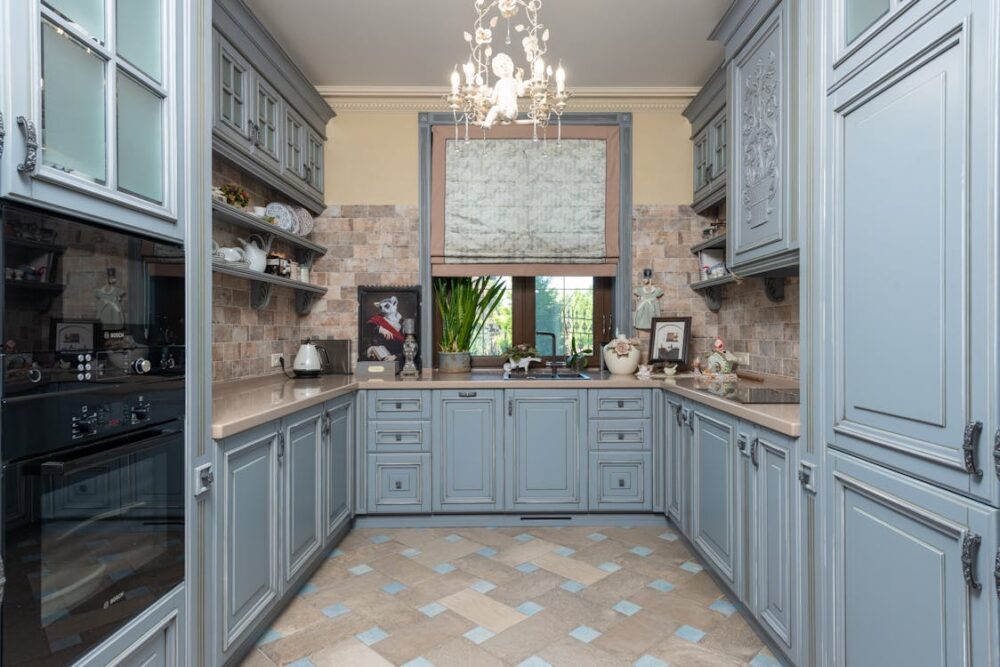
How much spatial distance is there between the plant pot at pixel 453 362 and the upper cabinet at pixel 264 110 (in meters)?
1.36

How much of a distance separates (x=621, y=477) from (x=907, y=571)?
6.84 ft

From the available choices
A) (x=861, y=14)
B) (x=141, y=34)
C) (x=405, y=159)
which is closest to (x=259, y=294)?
(x=405, y=159)

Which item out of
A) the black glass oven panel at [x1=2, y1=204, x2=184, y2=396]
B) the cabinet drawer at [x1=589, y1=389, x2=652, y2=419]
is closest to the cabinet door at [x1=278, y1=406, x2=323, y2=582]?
the black glass oven panel at [x1=2, y1=204, x2=184, y2=396]

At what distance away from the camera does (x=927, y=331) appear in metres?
1.21

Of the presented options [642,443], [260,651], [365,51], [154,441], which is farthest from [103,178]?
[642,443]

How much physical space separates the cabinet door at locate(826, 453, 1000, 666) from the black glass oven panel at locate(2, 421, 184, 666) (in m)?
1.86

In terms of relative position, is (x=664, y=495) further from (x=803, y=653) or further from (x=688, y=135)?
(x=688, y=135)

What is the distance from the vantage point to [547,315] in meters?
4.06

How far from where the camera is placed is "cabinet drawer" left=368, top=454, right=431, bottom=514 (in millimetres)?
3264

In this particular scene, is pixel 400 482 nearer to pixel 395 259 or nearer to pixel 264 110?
pixel 395 259

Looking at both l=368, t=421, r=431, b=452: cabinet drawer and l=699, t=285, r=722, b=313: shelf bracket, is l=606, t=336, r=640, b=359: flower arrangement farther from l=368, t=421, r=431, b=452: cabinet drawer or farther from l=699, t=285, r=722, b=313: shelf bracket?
l=368, t=421, r=431, b=452: cabinet drawer

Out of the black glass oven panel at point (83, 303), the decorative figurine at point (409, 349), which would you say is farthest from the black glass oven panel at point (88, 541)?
the decorative figurine at point (409, 349)

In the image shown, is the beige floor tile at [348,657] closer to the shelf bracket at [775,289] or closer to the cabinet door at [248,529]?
the cabinet door at [248,529]

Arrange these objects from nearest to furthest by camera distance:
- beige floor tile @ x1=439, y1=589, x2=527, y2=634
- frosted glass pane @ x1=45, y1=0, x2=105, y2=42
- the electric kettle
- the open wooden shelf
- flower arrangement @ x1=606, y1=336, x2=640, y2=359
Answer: frosted glass pane @ x1=45, y1=0, x2=105, y2=42 → beige floor tile @ x1=439, y1=589, x2=527, y2=634 → the open wooden shelf → the electric kettle → flower arrangement @ x1=606, y1=336, x2=640, y2=359
